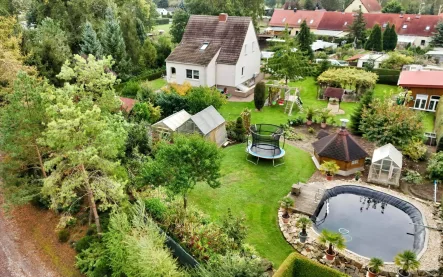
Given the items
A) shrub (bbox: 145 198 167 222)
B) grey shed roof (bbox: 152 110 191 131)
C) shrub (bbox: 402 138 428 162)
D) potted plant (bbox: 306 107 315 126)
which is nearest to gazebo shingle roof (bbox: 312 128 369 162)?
shrub (bbox: 402 138 428 162)

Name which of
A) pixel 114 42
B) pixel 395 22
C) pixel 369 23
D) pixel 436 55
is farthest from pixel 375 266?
pixel 395 22

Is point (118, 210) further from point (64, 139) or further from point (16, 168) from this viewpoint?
point (16, 168)

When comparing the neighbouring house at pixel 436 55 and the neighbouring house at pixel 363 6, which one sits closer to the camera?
the neighbouring house at pixel 436 55

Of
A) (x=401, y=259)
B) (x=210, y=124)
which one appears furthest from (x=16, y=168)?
(x=401, y=259)

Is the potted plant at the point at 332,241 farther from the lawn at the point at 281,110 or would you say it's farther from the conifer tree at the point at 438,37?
the conifer tree at the point at 438,37

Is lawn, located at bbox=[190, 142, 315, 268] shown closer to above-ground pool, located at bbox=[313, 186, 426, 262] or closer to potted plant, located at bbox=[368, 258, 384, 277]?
above-ground pool, located at bbox=[313, 186, 426, 262]

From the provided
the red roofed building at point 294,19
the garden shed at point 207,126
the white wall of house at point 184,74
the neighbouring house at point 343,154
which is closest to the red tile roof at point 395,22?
the red roofed building at point 294,19

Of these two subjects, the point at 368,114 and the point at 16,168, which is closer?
the point at 16,168
